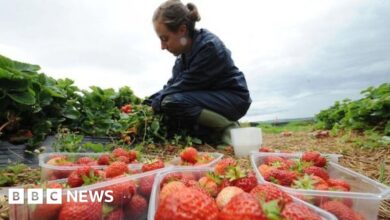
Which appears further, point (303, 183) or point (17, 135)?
point (17, 135)

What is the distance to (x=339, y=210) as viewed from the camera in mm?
982

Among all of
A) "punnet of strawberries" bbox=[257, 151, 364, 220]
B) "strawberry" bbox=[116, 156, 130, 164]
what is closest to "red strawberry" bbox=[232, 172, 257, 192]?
"punnet of strawberries" bbox=[257, 151, 364, 220]

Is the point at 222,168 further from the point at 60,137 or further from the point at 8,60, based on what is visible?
the point at 8,60

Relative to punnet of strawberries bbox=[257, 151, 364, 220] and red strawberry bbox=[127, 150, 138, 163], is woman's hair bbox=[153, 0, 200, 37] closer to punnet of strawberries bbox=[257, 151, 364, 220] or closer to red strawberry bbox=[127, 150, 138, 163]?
red strawberry bbox=[127, 150, 138, 163]

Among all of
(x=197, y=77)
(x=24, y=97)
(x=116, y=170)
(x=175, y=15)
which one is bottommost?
(x=116, y=170)

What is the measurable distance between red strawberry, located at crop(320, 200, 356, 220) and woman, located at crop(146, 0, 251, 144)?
7.03 ft

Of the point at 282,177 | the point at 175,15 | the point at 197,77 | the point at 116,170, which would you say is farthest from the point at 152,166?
the point at 175,15

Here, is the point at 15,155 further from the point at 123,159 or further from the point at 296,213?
the point at 296,213

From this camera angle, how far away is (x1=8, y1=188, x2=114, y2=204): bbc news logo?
2.96ft

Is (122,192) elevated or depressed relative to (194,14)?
depressed

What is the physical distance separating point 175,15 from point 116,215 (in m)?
2.32

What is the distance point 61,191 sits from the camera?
37.5 inches

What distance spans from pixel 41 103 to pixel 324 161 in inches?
73.5

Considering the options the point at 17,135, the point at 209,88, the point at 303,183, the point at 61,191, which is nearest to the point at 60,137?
the point at 17,135
